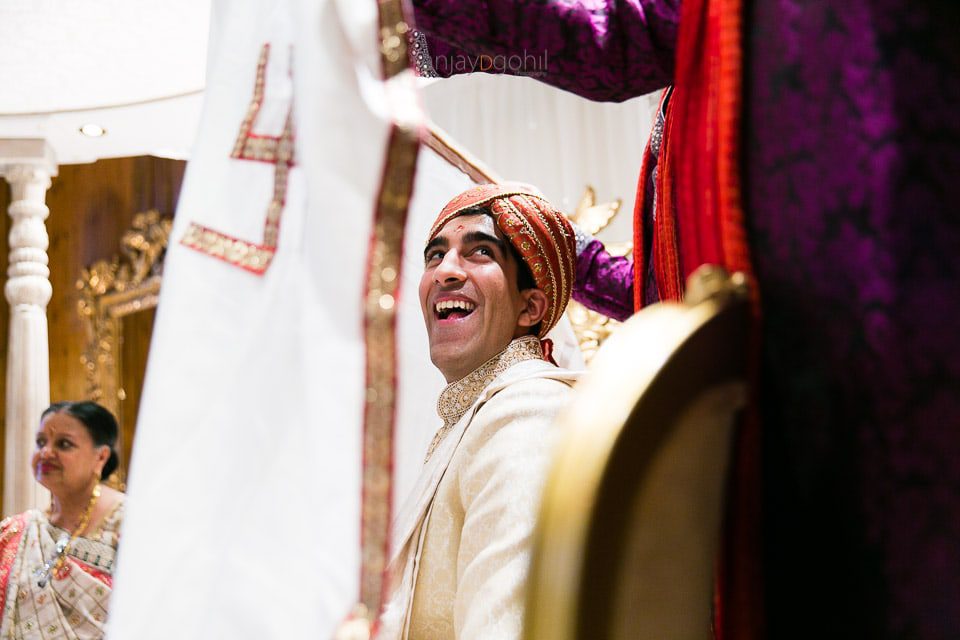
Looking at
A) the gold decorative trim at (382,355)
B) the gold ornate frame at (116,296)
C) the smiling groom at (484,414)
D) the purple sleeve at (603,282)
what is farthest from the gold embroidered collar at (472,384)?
the gold ornate frame at (116,296)

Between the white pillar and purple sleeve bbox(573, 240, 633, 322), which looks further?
the white pillar

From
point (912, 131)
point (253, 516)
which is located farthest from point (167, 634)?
point (912, 131)

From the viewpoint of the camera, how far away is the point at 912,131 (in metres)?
0.59

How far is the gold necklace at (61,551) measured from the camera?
2799mm

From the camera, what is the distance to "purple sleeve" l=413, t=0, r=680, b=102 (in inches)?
29.4

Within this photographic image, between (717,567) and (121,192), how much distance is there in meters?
5.10

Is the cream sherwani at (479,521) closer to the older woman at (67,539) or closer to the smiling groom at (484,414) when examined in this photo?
the smiling groom at (484,414)

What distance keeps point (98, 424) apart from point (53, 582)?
1.94ft

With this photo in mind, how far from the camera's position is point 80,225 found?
525 cm

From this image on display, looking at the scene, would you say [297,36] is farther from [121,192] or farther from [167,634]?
[121,192]

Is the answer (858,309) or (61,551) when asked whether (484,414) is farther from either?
(61,551)

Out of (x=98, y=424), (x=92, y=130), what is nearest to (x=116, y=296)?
(x=92, y=130)

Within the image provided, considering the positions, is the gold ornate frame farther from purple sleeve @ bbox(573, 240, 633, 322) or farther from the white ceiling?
purple sleeve @ bbox(573, 240, 633, 322)

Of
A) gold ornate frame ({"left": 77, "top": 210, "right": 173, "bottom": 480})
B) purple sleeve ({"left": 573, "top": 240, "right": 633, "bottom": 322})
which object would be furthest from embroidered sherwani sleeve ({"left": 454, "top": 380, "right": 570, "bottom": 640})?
gold ornate frame ({"left": 77, "top": 210, "right": 173, "bottom": 480})
